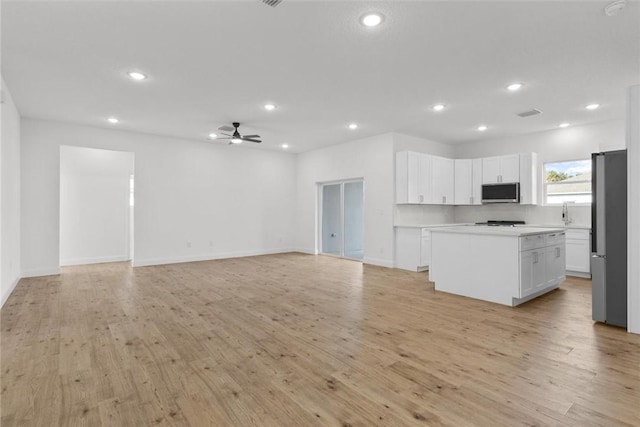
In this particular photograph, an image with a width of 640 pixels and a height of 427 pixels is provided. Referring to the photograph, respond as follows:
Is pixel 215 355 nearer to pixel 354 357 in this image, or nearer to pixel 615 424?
pixel 354 357

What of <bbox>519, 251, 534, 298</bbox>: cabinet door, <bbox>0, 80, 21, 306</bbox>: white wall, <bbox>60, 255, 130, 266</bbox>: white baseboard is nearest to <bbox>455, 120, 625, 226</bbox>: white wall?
<bbox>519, 251, 534, 298</bbox>: cabinet door

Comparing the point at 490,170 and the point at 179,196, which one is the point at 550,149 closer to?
the point at 490,170

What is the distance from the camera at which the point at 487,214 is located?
25.4 ft

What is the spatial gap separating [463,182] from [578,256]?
265 cm

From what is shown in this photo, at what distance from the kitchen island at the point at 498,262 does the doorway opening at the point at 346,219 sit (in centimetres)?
333

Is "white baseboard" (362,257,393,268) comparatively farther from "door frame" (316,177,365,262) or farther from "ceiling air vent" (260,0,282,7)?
"ceiling air vent" (260,0,282,7)

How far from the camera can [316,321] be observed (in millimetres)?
3490

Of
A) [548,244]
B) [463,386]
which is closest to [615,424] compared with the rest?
[463,386]

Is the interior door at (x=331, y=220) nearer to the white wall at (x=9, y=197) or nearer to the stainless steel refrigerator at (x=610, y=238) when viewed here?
the stainless steel refrigerator at (x=610, y=238)

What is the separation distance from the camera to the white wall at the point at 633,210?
3.17 meters

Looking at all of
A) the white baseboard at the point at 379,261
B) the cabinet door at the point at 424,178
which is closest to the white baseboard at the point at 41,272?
the white baseboard at the point at 379,261

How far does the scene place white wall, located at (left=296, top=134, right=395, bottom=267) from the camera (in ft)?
22.7

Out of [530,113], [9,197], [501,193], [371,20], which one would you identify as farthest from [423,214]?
[9,197]

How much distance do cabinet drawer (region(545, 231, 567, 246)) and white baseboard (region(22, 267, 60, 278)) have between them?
8.31 meters
